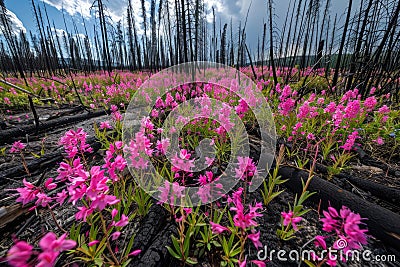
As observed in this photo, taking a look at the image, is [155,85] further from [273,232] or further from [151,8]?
[151,8]

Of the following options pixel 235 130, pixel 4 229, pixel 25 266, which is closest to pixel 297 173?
pixel 235 130

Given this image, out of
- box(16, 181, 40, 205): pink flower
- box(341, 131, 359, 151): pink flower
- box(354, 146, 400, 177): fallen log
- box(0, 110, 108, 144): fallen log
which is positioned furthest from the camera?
box(0, 110, 108, 144): fallen log

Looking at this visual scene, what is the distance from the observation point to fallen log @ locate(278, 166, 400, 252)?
45.8 inches

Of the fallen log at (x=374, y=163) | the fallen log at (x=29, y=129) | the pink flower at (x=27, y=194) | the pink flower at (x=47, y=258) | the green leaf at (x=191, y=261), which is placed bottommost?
the green leaf at (x=191, y=261)

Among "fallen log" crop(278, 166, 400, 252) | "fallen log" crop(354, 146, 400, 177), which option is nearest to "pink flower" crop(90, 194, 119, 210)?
"fallen log" crop(278, 166, 400, 252)

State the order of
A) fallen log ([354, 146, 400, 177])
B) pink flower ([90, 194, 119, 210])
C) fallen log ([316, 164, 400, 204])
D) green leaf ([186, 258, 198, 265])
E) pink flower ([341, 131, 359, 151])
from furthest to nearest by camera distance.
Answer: fallen log ([354, 146, 400, 177]), pink flower ([341, 131, 359, 151]), fallen log ([316, 164, 400, 204]), green leaf ([186, 258, 198, 265]), pink flower ([90, 194, 119, 210])

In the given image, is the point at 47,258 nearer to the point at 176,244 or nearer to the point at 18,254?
the point at 18,254

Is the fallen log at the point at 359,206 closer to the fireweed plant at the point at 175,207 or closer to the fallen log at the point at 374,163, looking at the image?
the fireweed plant at the point at 175,207

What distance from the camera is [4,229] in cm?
135

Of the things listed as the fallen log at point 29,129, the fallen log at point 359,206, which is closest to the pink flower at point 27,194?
the fallen log at point 359,206

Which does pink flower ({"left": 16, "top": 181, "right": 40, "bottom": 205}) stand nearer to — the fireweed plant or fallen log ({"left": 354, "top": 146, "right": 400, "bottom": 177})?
the fireweed plant

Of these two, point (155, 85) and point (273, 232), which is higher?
point (155, 85)

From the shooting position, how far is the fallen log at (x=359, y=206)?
1.16 metres

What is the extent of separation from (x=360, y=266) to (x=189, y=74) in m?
6.06
